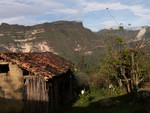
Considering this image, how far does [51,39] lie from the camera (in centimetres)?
12494

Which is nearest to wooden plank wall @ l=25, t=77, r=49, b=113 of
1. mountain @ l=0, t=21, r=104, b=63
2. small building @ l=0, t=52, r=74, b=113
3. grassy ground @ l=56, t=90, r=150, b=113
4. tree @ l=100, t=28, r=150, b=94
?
small building @ l=0, t=52, r=74, b=113

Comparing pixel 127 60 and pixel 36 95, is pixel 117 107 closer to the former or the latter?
pixel 127 60

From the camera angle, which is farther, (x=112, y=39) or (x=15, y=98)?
(x=112, y=39)

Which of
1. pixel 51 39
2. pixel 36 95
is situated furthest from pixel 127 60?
pixel 51 39

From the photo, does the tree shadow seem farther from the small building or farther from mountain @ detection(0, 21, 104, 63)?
mountain @ detection(0, 21, 104, 63)

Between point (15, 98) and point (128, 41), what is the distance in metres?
12.5

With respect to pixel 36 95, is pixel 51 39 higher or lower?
higher

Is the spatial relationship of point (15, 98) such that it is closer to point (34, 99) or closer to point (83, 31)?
point (34, 99)

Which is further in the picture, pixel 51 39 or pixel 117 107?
pixel 51 39

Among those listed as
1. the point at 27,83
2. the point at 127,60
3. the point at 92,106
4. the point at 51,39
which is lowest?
the point at 92,106

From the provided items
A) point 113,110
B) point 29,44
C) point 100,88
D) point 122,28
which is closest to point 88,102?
point 113,110

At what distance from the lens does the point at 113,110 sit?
75.4 ft

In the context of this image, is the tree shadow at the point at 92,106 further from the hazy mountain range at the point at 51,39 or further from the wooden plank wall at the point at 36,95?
the hazy mountain range at the point at 51,39

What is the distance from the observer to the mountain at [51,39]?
393 feet
